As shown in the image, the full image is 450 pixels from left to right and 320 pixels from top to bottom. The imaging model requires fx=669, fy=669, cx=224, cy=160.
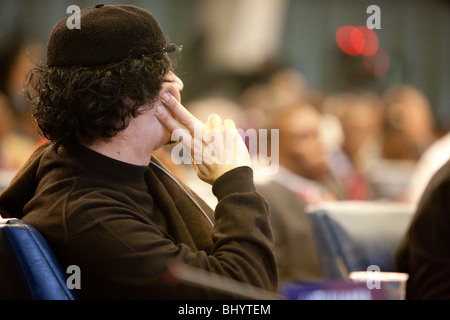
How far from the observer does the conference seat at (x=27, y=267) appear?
1.37 meters

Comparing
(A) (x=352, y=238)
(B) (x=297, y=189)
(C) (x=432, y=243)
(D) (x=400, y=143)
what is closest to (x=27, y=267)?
(C) (x=432, y=243)

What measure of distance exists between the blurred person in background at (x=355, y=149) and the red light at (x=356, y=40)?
2.76m

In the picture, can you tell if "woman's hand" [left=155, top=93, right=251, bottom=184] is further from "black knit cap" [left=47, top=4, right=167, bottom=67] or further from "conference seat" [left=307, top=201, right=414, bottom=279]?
"conference seat" [left=307, top=201, right=414, bottom=279]

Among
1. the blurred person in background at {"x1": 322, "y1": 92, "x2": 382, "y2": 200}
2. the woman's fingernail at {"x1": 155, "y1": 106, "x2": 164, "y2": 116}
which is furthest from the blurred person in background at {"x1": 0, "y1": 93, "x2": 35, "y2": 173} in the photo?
the woman's fingernail at {"x1": 155, "y1": 106, "x2": 164, "y2": 116}

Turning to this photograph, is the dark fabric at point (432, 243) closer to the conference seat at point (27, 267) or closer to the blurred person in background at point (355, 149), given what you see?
the conference seat at point (27, 267)

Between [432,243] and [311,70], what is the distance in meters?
6.84

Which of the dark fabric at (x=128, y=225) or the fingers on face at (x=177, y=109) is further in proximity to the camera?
the fingers on face at (x=177, y=109)

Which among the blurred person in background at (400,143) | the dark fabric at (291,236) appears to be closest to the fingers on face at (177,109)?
the dark fabric at (291,236)

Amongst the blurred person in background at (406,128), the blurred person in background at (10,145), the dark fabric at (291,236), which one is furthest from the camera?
the blurred person in background at (406,128)

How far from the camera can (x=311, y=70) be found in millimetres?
8797

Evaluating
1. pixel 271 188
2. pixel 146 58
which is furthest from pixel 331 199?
pixel 146 58

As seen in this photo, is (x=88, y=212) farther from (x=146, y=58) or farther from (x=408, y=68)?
(x=408, y=68)

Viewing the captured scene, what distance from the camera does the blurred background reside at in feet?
16.3

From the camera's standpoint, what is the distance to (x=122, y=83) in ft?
4.79
